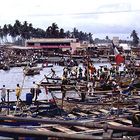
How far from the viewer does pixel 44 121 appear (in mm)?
5488

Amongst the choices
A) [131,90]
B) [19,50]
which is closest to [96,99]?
[131,90]

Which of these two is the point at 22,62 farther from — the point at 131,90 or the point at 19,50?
the point at 131,90

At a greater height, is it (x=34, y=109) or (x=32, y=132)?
(x=32, y=132)

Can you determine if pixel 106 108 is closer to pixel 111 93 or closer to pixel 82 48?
pixel 111 93

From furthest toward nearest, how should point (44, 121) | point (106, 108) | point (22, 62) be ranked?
1. point (22, 62)
2. point (106, 108)
3. point (44, 121)

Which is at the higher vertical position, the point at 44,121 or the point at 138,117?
the point at 44,121

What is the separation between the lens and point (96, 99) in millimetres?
29484

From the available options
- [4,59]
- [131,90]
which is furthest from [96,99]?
[4,59]

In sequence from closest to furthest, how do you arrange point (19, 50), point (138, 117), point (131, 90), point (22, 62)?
point (138, 117) → point (131, 90) → point (22, 62) → point (19, 50)

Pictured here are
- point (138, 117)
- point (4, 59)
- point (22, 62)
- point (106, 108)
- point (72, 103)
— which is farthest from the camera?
point (4, 59)

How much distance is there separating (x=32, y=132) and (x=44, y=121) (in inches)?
29.6

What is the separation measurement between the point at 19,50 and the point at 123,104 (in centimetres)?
13644

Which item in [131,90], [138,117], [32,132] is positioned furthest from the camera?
[131,90]

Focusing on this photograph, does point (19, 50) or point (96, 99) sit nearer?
point (96, 99)
